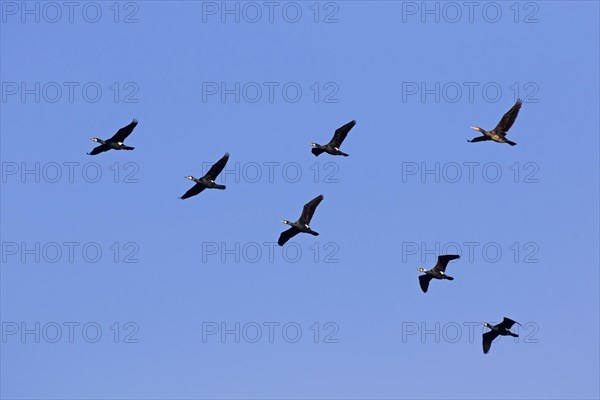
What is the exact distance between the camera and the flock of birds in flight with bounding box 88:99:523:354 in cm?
12569

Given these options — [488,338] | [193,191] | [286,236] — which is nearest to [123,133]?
[193,191]

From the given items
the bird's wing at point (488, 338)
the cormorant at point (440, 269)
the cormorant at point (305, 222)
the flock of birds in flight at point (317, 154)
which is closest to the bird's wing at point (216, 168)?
the flock of birds in flight at point (317, 154)

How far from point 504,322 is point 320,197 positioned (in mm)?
16621

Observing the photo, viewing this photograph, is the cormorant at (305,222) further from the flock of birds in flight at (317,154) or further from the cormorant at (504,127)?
the cormorant at (504,127)

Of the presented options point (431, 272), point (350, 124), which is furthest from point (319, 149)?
point (431, 272)

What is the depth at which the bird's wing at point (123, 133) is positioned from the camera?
127m

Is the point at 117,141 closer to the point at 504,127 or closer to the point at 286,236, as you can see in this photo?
the point at 286,236

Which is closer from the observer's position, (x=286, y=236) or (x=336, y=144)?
(x=336, y=144)

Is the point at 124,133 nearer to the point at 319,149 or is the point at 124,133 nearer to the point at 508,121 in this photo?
the point at 319,149

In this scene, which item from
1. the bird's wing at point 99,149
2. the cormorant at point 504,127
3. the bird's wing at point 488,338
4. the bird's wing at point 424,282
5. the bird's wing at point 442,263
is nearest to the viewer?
the cormorant at point 504,127

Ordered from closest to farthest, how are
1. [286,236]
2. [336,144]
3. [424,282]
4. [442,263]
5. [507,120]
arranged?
[507,120] → [336,144] → [286,236] → [442,263] → [424,282]

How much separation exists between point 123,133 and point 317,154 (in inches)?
564

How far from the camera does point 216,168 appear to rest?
12619 centimetres

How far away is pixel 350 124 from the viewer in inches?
4946
